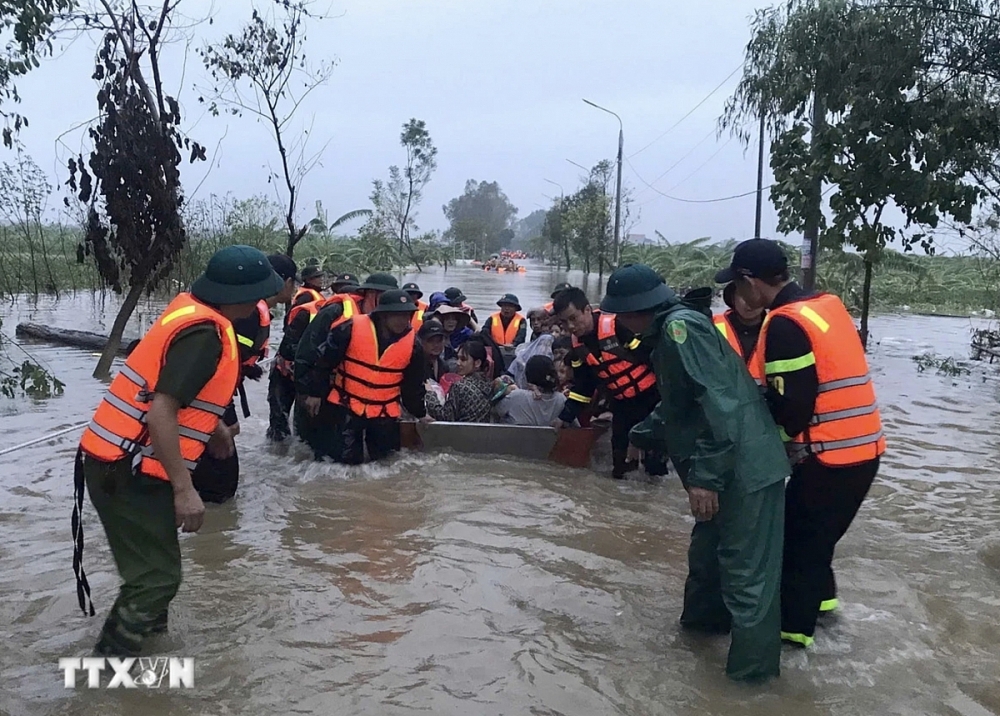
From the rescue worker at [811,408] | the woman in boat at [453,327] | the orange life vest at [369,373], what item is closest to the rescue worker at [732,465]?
the rescue worker at [811,408]

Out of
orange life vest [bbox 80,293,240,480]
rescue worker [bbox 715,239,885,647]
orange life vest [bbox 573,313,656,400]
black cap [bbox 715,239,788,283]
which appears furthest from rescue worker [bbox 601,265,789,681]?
orange life vest [bbox 573,313,656,400]

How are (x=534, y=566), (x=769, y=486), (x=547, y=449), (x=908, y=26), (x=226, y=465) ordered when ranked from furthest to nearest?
(x=908, y=26)
(x=547, y=449)
(x=226, y=465)
(x=534, y=566)
(x=769, y=486)

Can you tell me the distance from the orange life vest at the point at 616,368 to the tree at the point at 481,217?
267 ft

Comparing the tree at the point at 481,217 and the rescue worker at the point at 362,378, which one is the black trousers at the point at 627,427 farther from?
the tree at the point at 481,217

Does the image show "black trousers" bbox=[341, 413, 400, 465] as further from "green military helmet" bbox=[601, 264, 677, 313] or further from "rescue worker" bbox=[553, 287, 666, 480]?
"green military helmet" bbox=[601, 264, 677, 313]

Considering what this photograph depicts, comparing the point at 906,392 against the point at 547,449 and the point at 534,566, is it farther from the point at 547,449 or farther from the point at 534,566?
the point at 534,566

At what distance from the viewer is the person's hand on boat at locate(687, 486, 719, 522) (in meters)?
3.45

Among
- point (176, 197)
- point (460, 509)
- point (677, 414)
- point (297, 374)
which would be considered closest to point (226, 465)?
point (297, 374)

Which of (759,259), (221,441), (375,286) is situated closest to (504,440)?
(375,286)

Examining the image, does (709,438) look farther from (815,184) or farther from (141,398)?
(815,184)

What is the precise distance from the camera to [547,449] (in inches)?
288

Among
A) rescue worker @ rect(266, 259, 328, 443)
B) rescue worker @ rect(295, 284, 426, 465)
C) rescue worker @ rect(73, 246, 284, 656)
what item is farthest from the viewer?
rescue worker @ rect(266, 259, 328, 443)

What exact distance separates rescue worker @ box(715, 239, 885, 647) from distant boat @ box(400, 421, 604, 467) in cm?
342

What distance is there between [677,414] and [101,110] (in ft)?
29.7
